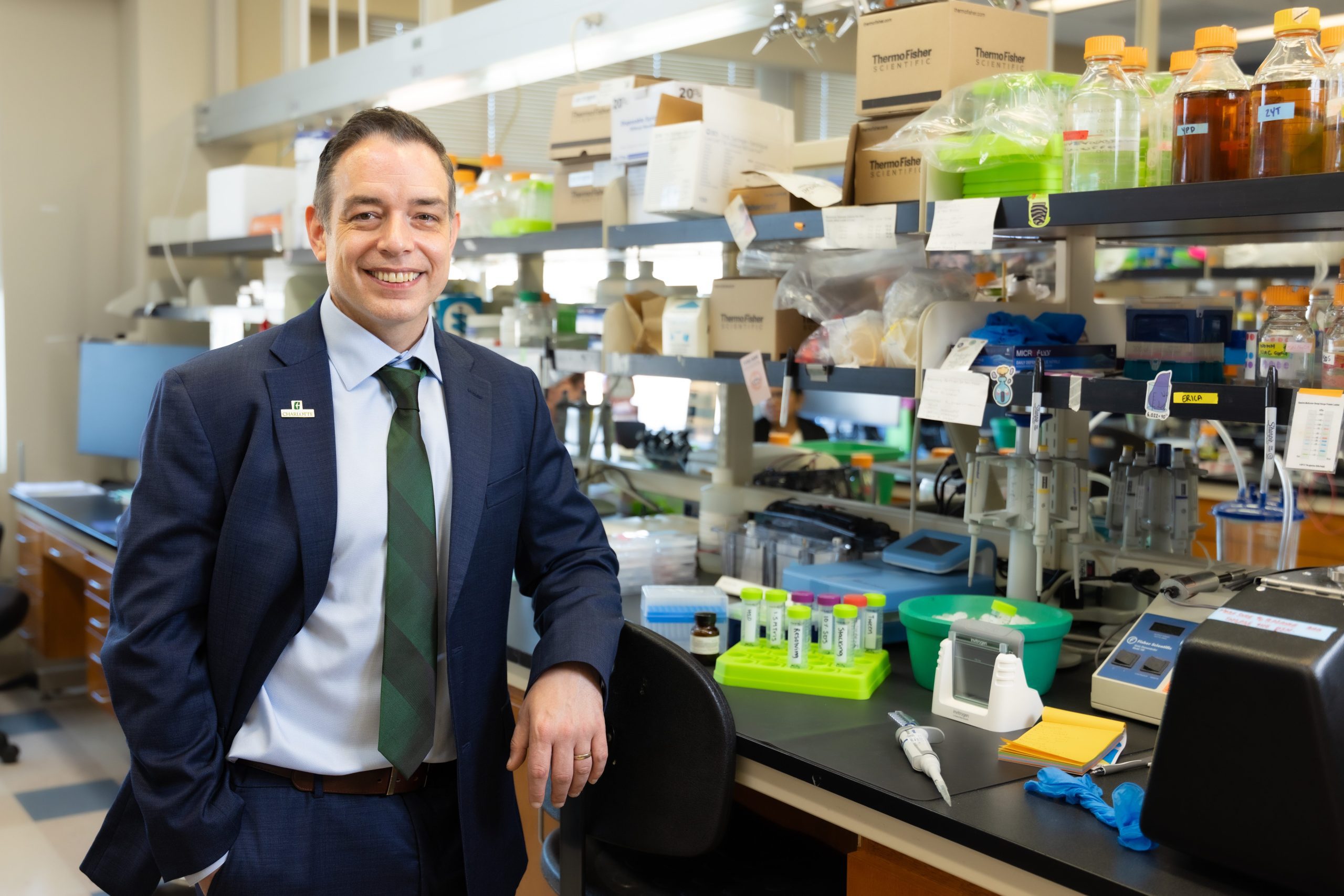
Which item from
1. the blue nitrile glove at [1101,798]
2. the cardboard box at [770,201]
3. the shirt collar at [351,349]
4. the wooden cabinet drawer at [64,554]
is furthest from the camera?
the wooden cabinet drawer at [64,554]

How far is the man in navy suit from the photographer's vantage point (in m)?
1.46

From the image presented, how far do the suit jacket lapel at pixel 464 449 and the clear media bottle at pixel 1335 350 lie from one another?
1158 millimetres

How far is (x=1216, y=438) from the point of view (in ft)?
18.8

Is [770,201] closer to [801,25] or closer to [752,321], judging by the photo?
[752,321]

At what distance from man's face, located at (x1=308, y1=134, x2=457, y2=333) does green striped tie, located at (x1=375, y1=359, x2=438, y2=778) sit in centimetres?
15

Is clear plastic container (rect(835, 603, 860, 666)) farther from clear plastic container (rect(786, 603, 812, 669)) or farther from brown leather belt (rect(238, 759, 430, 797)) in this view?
brown leather belt (rect(238, 759, 430, 797))

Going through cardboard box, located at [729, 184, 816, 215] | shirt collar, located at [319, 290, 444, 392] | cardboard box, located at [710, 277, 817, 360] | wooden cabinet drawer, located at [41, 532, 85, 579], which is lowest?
wooden cabinet drawer, located at [41, 532, 85, 579]

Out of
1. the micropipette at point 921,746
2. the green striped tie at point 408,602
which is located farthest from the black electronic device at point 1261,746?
the green striped tie at point 408,602

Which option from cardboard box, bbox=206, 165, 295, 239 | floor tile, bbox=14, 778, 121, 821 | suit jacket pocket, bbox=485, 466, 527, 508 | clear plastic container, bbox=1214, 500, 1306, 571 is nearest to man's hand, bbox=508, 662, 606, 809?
suit jacket pocket, bbox=485, 466, 527, 508

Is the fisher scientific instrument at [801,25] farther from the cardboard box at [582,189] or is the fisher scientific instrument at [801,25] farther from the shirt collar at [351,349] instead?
the shirt collar at [351,349]

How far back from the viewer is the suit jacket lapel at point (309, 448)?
1.48 m

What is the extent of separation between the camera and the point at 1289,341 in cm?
164

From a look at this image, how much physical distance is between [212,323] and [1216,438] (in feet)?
15.2

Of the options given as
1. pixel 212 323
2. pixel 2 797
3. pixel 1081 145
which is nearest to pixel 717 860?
pixel 1081 145
